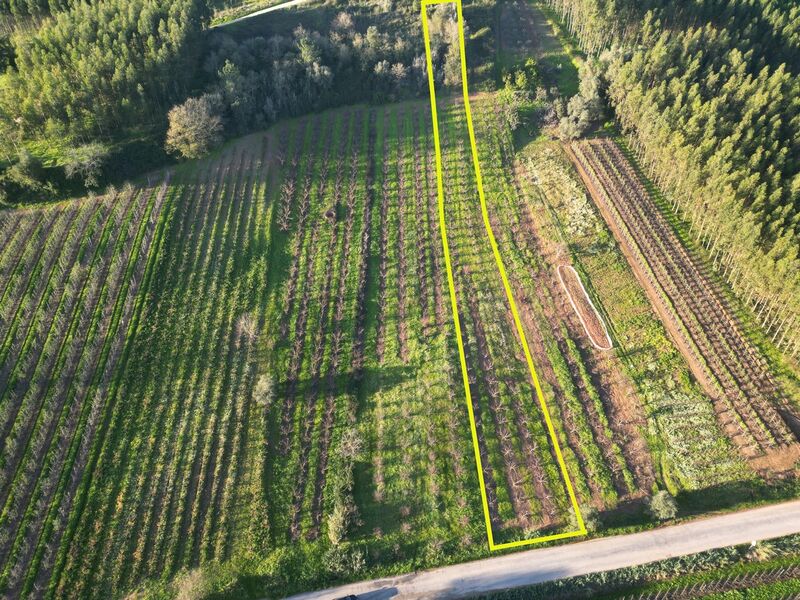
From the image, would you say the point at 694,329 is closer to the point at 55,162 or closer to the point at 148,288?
the point at 148,288

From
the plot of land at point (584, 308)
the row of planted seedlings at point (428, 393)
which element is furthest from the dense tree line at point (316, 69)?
the plot of land at point (584, 308)

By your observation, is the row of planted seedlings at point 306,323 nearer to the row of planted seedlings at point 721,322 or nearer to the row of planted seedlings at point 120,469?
the row of planted seedlings at point 120,469

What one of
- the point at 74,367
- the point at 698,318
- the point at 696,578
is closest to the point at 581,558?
the point at 696,578

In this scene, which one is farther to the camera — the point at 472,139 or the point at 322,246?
the point at 472,139

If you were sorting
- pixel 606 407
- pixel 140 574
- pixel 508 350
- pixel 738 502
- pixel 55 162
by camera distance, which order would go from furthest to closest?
pixel 55 162
pixel 508 350
pixel 606 407
pixel 738 502
pixel 140 574

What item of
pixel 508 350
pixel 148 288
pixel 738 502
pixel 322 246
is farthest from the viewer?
pixel 322 246

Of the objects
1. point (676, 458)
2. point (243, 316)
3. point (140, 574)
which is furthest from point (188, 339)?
point (676, 458)

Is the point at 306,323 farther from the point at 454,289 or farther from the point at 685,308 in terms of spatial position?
the point at 685,308
